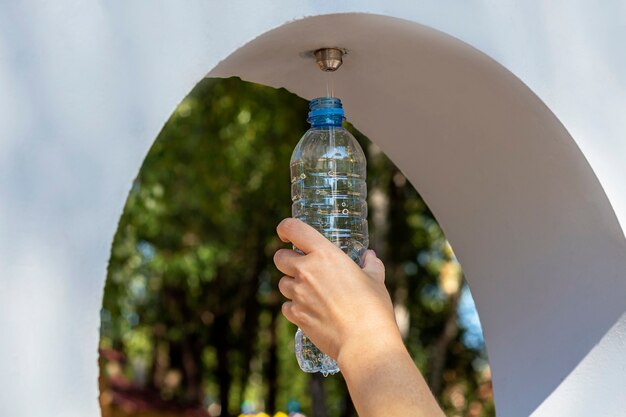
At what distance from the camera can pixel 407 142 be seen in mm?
2980

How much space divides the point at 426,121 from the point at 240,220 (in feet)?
22.0

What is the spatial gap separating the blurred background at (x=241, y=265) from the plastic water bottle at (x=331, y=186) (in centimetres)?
415

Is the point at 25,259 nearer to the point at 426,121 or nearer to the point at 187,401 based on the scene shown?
the point at 426,121

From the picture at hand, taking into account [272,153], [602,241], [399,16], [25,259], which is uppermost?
[272,153]

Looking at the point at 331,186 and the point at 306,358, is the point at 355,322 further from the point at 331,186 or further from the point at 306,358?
the point at 331,186

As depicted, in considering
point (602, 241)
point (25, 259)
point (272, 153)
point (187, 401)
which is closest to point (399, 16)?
point (602, 241)

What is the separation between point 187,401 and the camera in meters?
12.6

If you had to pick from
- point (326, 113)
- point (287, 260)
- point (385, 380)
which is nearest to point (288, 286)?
point (287, 260)

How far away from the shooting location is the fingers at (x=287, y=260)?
1853 millimetres

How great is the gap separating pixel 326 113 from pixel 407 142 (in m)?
0.67

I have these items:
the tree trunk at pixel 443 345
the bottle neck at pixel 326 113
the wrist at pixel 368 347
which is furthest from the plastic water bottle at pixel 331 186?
the tree trunk at pixel 443 345

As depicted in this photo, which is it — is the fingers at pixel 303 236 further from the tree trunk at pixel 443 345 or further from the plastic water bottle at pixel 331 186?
the tree trunk at pixel 443 345

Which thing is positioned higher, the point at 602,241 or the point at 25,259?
the point at 602,241

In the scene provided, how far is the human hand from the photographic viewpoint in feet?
5.64
